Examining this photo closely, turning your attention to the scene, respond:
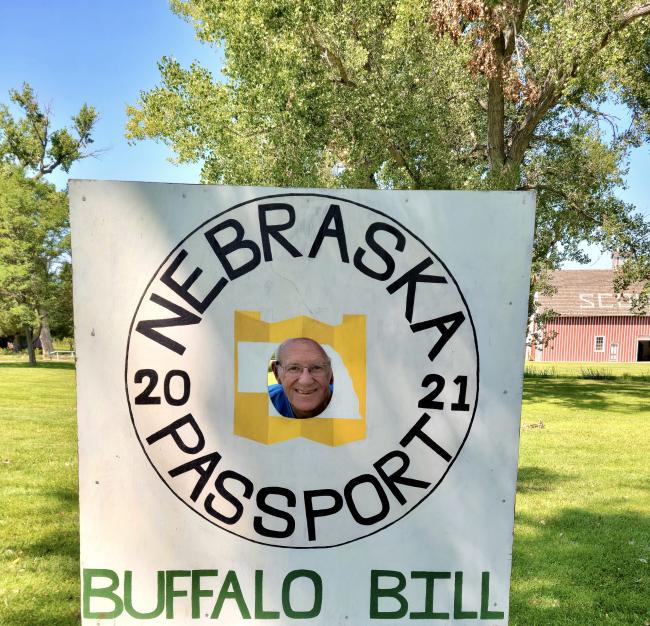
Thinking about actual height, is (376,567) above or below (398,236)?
below

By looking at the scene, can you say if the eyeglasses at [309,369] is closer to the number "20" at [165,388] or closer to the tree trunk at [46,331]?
the number "20" at [165,388]

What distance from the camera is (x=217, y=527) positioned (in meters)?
1.76

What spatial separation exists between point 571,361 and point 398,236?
1684 inches

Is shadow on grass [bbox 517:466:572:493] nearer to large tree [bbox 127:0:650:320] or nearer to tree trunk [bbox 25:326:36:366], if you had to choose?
large tree [bbox 127:0:650:320]

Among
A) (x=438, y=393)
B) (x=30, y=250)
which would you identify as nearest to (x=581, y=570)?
(x=438, y=393)

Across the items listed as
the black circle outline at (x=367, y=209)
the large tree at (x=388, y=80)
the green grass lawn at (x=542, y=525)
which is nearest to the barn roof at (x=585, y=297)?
the large tree at (x=388, y=80)

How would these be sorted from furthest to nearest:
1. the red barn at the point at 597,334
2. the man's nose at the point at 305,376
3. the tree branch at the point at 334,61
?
the red barn at the point at 597,334, the tree branch at the point at 334,61, the man's nose at the point at 305,376

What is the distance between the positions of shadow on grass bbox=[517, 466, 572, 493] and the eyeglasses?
503 centimetres

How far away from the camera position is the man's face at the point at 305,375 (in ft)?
5.66

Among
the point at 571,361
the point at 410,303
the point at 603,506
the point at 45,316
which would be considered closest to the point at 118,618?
the point at 410,303

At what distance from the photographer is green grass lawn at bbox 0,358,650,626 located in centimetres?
345

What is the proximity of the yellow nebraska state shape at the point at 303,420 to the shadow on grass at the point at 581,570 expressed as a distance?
2.34m

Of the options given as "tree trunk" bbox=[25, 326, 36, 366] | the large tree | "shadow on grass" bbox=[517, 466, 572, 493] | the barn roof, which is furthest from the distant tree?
the barn roof

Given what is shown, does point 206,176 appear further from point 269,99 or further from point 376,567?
point 376,567
